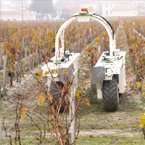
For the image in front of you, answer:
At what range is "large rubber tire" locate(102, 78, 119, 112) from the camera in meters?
9.75

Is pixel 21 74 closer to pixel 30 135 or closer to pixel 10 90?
pixel 10 90

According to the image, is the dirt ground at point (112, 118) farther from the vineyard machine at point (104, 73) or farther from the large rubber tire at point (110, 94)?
the vineyard machine at point (104, 73)

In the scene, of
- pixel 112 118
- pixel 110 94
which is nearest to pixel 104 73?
pixel 110 94

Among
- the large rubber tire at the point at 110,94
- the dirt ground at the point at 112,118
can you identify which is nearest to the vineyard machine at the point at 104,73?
the large rubber tire at the point at 110,94

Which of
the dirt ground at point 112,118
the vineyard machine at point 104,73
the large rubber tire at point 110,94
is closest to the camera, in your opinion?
the dirt ground at point 112,118

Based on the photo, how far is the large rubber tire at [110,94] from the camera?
9750mm

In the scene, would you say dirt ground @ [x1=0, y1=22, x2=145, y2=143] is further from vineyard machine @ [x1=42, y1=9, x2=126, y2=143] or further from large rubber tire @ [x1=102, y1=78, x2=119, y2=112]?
vineyard machine @ [x1=42, y1=9, x2=126, y2=143]

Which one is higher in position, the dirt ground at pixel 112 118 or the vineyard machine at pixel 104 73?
the vineyard machine at pixel 104 73

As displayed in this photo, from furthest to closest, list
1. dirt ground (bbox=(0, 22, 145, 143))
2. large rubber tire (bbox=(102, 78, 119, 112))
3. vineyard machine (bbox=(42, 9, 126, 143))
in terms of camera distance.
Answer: large rubber tire (bbox=(102, 78, 119, 112)), vineyard machine (bbox=(42, 9, 126, 143)), dirt ground (bbox=(0, 22, 145, 143))

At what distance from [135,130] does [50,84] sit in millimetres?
2097

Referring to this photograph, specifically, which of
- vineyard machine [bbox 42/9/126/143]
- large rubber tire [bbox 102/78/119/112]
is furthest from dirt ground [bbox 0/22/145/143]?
vineyard machine [bbox 42/9/126/143]

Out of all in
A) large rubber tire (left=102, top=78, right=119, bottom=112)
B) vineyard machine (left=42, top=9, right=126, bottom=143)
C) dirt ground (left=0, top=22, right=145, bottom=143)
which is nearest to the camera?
dirt ground (left=0, top=22, right=145, bottom=143)

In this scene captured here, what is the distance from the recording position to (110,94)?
9.75 meters

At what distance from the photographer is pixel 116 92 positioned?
9758 mm
